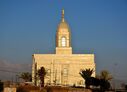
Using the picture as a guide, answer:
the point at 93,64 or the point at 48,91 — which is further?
the point at 93,64

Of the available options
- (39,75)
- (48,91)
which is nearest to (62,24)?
(39,75)

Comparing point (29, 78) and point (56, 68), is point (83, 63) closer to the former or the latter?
point (56, 68)

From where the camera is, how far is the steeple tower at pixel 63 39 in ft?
292

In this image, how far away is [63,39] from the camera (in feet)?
294

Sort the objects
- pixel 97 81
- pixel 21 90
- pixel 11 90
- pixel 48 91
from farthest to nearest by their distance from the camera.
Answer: pixel 97 81 < pixel 48 91 < pixel 21 90 < pixel 11 90

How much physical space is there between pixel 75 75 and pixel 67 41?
8146mm

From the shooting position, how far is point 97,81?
71.0 meters

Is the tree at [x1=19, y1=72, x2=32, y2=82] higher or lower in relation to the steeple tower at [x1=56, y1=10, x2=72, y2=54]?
lower

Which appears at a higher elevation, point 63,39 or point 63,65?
point 63,39

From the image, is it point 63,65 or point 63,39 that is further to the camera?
point 63,39

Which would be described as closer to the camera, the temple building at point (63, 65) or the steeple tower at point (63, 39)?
the temple building at point (63, 65)

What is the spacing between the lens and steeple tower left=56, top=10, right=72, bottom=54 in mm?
89000

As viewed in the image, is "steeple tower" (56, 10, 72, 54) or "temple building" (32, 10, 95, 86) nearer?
"temple building" (32, 10, 95, 86)

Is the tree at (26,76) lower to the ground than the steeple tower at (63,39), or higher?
lower
